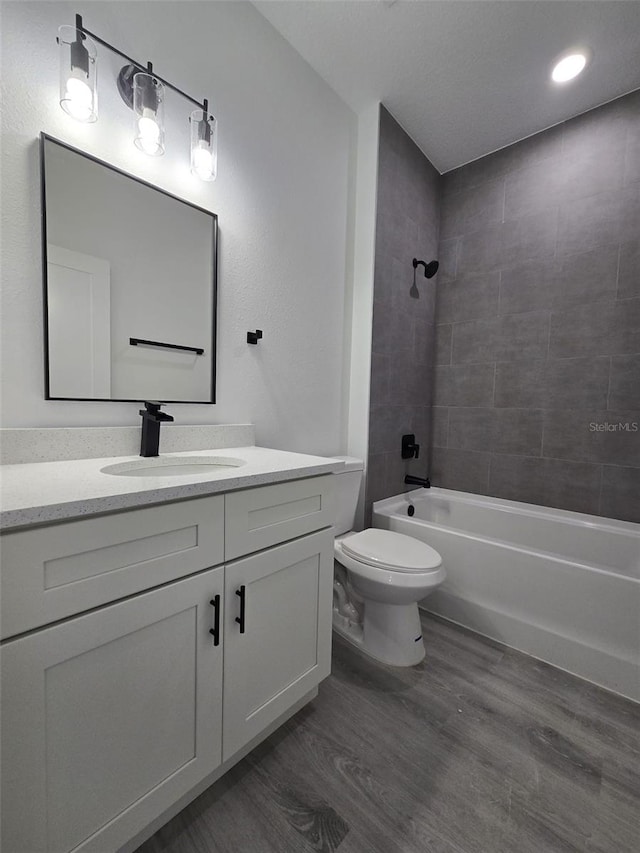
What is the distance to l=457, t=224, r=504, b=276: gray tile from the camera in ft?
7.81

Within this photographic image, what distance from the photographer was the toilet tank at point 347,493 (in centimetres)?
190

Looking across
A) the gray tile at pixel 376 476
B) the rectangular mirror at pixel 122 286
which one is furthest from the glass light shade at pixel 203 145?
the gray tile at pixel 376 476

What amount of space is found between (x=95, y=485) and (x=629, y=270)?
261cm

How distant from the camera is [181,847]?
0.90m

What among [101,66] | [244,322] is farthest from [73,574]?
[101,66]

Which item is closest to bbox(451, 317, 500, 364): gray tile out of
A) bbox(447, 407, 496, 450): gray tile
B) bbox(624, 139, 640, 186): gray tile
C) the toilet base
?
bbox(447, 407, 496, 450): gray tile

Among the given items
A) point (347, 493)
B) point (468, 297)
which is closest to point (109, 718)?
point (347, 493)

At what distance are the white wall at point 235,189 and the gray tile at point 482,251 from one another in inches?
37.3

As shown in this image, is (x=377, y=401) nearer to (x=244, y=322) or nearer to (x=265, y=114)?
(x=244, y=322)

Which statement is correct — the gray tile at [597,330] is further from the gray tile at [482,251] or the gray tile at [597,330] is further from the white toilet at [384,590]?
the white toilet at [384,590]

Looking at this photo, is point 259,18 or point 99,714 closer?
point 99,714

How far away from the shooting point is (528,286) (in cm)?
228

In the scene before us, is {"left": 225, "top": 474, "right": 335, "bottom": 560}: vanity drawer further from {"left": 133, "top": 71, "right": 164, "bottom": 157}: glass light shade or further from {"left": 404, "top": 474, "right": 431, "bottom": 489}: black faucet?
{"left": 404, "top": 474, "right": 431, "bottom": 489}: black faucet

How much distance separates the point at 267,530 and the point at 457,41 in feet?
7.48
